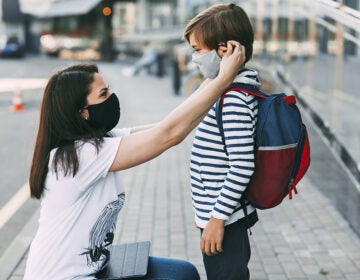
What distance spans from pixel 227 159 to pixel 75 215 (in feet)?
2.17

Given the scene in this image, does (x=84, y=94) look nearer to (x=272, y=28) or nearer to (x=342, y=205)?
(x=342, y=205)

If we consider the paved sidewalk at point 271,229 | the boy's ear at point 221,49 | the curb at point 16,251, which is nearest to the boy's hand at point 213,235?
the boy's ear at point 221,49

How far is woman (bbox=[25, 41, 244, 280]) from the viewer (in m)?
2.53

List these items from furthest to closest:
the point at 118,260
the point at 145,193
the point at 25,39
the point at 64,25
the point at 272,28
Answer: the point at 25,39 < the point at 64,25 < the point at 272,28 < the point at 145,193 < the point at 118,260

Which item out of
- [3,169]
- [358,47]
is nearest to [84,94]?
[358,47]

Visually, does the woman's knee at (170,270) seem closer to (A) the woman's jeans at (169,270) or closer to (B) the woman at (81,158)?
(A) the woman's jeans at (169,270)

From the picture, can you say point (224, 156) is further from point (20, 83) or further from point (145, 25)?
point (145, 25)

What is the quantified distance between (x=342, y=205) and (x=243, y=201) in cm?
360

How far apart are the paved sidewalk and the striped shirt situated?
2.08 metres

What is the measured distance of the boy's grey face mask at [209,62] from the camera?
8.50 feet

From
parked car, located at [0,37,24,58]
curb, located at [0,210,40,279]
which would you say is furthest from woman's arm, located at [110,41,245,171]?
parked car, located at [0,37,24,58]

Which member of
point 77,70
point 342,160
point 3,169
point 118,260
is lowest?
point 3,169

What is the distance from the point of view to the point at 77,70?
104 inches

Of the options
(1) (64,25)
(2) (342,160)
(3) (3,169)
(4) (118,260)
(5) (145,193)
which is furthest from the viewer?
(1) (64,25)
